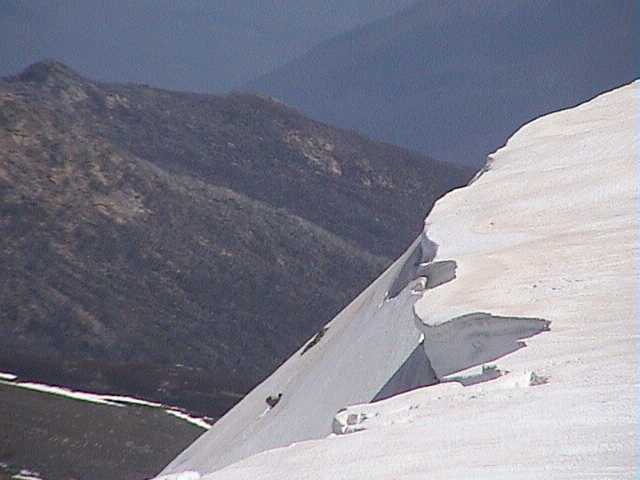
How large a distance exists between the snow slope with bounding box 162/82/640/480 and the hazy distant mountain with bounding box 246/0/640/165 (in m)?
48.1

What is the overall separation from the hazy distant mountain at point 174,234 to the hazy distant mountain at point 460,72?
27821mm

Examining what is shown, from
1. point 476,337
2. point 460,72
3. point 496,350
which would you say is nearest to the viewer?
point 496,350

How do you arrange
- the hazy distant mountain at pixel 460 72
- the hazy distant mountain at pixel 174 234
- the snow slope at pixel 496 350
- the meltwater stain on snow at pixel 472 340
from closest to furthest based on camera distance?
the snow slope at pixel 496 350 < the meltwater stain on snow at pixel 472 340 < the hazy distant mountain at pixel 174 234 < the hazy distant mountain at pixel 460 72

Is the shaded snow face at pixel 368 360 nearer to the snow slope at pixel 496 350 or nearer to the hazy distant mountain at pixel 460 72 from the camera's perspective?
the snow slope at pixel 496 350

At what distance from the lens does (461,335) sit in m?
4.05

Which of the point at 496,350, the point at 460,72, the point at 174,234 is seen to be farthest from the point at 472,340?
the point at 460,72

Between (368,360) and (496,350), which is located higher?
(496,350)

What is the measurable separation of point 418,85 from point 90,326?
59.2 m

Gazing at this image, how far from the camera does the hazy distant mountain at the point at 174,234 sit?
1853cm

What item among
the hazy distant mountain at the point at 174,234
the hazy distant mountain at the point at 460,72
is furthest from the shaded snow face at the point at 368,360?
the hazy distant mountain at the point at 460,72

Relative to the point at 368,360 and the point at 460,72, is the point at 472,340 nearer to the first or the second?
the point at 368,360

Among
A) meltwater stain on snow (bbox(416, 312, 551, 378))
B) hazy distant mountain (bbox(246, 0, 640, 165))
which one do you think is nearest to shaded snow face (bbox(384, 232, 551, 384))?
meltwater stain on snow (bbox(416, 312, 551, 378))

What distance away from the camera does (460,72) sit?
7419 centimetres

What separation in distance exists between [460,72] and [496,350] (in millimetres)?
71462
